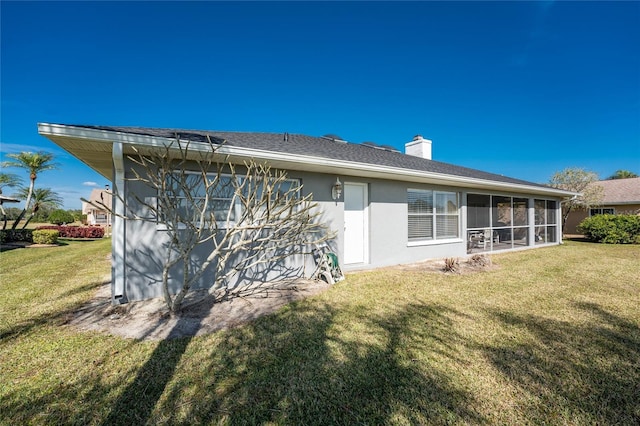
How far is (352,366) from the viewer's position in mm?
2936

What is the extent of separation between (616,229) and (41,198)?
3341 cm

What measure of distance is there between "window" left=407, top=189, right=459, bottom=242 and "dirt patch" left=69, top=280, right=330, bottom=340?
14.4 feet

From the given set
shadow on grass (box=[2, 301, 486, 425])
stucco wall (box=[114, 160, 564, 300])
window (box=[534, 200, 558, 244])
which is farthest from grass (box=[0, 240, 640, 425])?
window (box=[534, 200, 558, 244])

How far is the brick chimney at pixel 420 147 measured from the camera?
13.6 m

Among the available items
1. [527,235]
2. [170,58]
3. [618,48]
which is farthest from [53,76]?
[618,48]

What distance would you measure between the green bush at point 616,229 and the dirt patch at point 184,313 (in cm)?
1835

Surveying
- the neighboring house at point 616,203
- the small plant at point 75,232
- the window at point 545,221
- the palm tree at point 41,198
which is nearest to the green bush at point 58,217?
the small plant at point 75,232

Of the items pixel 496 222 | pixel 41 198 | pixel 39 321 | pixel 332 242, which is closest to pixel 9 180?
pixel 41 198

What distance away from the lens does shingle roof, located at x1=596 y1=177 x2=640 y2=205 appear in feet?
61.0

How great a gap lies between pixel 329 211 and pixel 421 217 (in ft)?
11.9

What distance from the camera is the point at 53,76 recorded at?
11859 mm

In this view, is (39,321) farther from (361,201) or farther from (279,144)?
(361,201)

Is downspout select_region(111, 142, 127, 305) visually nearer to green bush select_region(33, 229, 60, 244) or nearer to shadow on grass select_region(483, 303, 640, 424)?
shadow on grass select_region(483, 303, 640, 424)

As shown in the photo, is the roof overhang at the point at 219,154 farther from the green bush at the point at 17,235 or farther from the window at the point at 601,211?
the window at the point at 601,211
